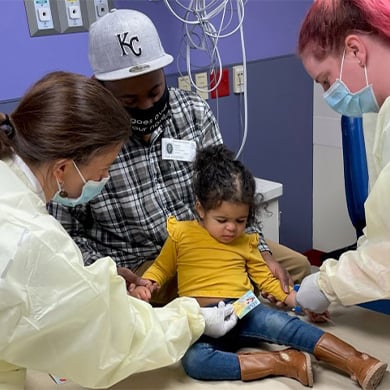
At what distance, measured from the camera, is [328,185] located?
10.3 ft

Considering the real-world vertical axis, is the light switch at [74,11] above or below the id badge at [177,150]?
above

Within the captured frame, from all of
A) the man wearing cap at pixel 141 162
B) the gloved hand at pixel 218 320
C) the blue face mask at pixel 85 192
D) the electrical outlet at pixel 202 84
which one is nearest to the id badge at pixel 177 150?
the man wearing cap at pixel 141 162

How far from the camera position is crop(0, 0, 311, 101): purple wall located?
1941 mm

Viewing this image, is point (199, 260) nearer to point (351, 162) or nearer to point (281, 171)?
point (351, 162)

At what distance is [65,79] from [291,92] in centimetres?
185

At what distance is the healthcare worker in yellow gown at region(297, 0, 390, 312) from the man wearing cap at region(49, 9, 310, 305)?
378 mm

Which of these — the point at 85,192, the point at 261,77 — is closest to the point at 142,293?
the point at 85,192

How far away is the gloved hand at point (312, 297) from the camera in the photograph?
1.40 metres

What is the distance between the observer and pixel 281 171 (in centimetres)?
301

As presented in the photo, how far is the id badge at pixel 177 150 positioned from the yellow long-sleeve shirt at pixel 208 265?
25cm

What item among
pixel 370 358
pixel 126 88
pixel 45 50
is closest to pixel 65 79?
pixel 126 88

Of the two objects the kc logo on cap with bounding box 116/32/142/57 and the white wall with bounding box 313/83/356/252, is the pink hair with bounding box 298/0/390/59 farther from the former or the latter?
the white wall with bounding box 313/83/356/252

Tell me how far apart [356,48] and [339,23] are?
70 millimetres

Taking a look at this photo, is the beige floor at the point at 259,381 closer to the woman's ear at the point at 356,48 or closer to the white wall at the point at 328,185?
the woman's ear at the point at 356,48
